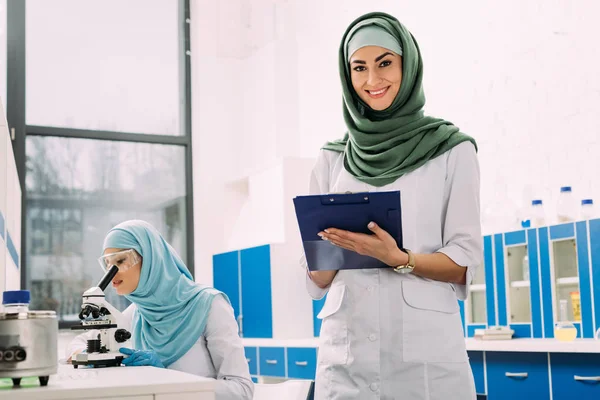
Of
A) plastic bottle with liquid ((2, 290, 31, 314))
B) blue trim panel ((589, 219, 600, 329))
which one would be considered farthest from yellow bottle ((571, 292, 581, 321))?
plastic bottle with liquid ((2, 290, 31, 314))

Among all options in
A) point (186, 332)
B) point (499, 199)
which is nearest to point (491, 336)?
point (499, 199)

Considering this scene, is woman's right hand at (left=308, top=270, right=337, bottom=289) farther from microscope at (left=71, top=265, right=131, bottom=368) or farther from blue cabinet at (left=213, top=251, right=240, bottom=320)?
blue cabinet at (left=213, top=251, right=240, bottom=320)

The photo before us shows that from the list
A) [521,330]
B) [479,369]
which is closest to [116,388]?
[479,369]

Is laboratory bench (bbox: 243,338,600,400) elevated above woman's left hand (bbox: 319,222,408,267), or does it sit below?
below

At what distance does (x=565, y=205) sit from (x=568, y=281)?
0.36 m

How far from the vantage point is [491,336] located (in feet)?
12.2

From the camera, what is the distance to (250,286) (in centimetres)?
598

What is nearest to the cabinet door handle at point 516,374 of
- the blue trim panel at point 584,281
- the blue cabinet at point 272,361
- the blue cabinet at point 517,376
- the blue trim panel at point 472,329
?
the blue cabinet at point 517,376

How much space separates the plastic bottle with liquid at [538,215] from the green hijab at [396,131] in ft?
7.40

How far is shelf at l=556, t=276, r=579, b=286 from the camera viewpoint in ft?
11.6

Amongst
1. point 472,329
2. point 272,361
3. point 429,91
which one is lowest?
point 272,361

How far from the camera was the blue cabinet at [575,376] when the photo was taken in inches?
115

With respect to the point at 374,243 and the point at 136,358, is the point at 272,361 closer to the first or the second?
the point at 136,358

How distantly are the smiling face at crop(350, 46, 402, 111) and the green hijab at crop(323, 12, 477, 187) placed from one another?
2cm
